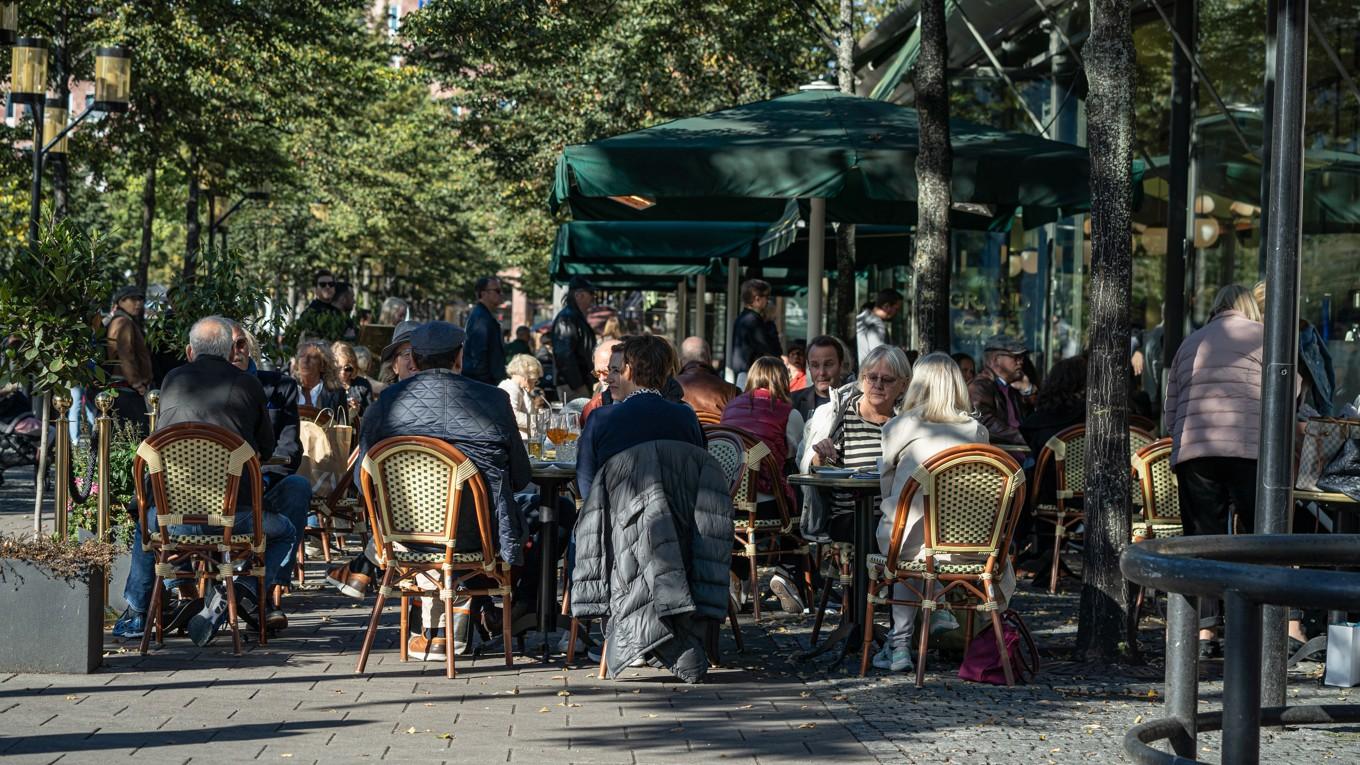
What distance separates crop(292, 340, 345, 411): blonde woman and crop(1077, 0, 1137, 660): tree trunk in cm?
519

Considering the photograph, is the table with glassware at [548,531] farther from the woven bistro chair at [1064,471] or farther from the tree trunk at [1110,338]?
the woven bistro chair at [1064,471]

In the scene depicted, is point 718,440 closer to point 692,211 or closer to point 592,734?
point 592,734

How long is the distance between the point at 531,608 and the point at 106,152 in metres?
19.1

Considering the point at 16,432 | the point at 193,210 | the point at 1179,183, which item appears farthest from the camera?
the point at 193,210

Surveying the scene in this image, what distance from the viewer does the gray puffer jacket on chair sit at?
23.9ft

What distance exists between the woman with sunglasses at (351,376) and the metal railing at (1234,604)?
31.9ft

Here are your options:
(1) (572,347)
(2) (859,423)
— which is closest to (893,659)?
(2) (859,423)

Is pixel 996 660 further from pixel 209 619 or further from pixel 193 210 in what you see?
pixel 193 210

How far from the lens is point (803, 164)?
10328mm

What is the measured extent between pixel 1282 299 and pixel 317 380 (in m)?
6.58

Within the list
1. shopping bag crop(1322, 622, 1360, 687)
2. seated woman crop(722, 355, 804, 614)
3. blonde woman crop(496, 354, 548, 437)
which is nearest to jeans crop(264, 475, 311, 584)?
seated woman crop(722, 355, 804, 614)

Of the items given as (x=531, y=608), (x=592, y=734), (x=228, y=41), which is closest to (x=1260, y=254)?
(x=531, y=608)

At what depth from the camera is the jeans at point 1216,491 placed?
27.6ft

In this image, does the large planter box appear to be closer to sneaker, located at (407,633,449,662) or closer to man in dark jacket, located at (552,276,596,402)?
sneaker, located at (407,633,449,662)
